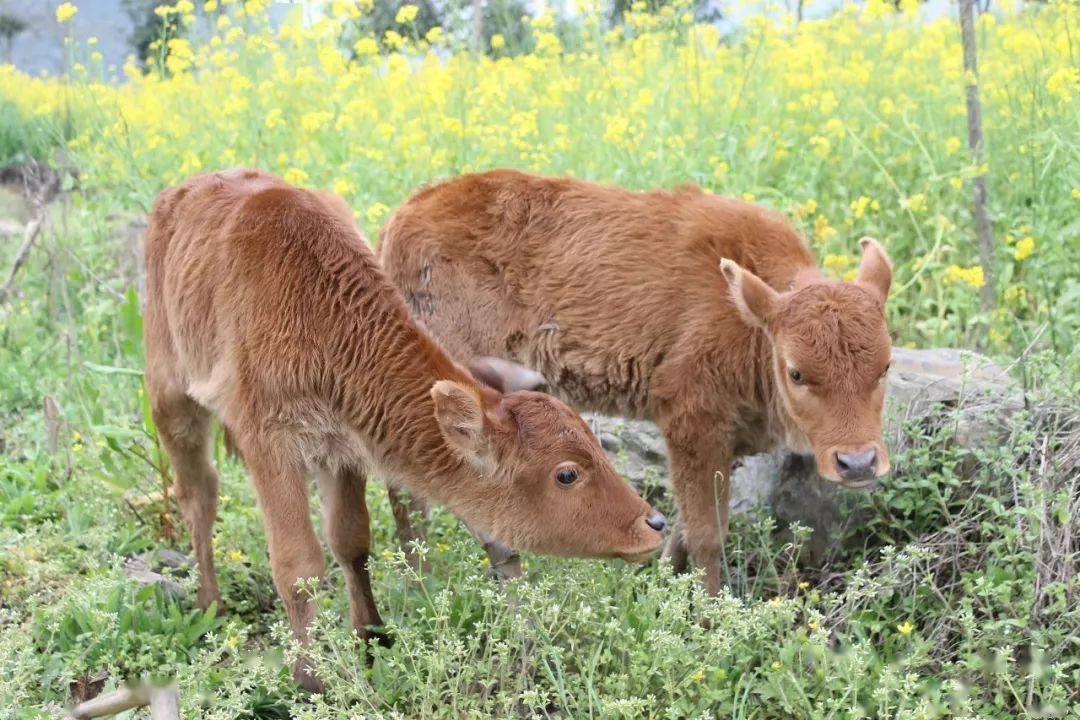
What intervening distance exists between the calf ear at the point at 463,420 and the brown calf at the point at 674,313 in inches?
48.3

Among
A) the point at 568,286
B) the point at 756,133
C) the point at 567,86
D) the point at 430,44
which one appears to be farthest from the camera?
the point at 430,44

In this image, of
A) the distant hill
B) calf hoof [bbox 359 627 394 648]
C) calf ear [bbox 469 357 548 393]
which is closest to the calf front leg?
calf ear [bbox 469 357 548 393]

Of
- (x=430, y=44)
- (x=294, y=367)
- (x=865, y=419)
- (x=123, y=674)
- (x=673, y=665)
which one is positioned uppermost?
(x=430, y=44)

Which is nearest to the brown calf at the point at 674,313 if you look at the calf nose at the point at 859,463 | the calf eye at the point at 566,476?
the calf nose at the point at 859,463

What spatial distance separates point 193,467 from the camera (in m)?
5.62

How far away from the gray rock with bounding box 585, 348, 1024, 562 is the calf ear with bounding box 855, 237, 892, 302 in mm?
455

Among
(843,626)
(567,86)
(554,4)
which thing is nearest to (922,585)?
(843,626)

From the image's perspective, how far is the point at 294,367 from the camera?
4.66 m

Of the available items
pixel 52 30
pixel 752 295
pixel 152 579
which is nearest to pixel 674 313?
pixel 752 295

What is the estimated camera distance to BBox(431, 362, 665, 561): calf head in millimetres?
4465

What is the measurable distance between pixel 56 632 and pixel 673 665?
259 cm

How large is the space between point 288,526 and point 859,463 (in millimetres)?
2197

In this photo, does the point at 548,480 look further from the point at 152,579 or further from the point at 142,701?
the point at 152,579

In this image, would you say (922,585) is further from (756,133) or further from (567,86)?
(567,86)
